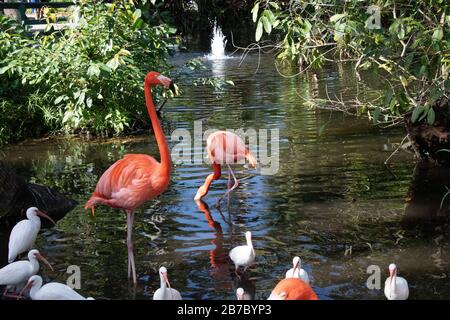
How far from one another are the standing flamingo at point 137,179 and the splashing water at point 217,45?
1791cm

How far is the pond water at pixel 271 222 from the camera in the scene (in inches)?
225

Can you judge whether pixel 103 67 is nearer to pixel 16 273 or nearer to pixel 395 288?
pixel 16 273

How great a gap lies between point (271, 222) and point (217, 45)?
20.9 metres

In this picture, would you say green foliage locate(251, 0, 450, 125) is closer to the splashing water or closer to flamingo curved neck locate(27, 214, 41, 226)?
flamingo curved neck locate(27, 214, 41, 226)

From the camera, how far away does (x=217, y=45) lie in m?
27.4

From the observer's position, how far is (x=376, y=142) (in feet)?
33.8

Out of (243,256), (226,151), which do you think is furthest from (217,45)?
(243,256)

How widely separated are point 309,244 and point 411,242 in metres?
0.82

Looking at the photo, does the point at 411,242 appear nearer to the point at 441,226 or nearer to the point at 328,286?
the point at 441,226

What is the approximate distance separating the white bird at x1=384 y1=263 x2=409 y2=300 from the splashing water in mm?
19128

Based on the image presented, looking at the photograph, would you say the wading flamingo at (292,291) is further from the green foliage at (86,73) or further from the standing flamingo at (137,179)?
the green foliage at (86,73)

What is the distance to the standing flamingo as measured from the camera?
5793 millimetres
